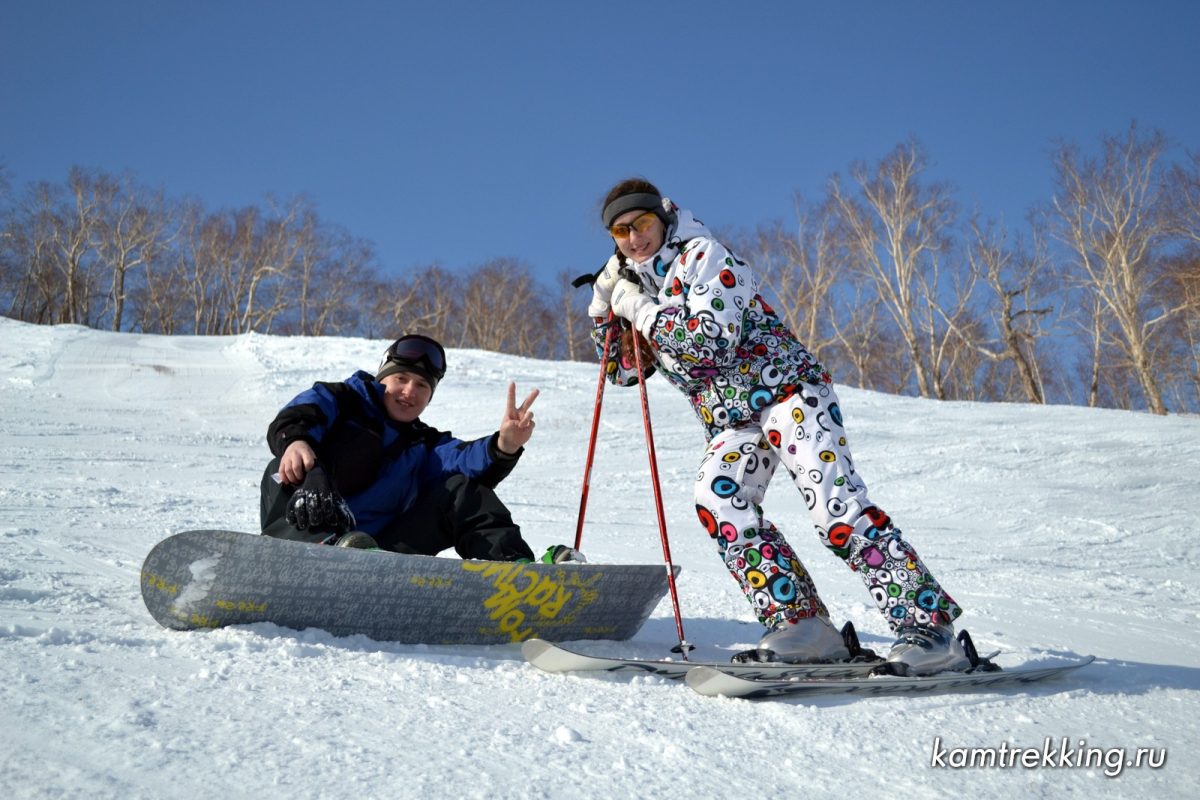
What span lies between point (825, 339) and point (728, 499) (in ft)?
100

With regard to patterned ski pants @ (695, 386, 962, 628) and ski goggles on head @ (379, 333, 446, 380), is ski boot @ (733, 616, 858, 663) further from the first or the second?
ski goggles on head @ (379, 333, 446, 380)

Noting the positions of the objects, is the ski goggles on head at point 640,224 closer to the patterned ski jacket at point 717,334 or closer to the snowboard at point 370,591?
the patterned ski jacket at point 717,334

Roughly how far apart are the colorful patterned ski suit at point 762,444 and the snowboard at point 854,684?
187mm

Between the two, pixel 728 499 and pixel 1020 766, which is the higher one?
pixel 728 499

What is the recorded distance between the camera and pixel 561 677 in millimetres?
2240

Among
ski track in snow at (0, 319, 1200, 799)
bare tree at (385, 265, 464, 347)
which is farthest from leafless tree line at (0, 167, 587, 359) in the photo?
ski track in snow at (0, 319, 1200, 799)

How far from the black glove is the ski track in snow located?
320mm

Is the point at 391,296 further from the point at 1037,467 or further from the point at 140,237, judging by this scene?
the point at 1037,467

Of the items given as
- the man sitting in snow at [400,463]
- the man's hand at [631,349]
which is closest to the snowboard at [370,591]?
the man sitting in snow at [400,463]

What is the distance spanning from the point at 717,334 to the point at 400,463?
1.34 m

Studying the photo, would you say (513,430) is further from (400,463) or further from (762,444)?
(762,444)

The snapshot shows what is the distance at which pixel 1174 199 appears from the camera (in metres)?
22.4

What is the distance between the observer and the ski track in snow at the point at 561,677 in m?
1.50

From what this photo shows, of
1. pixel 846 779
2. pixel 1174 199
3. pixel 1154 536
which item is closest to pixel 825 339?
pixel 1174 199
